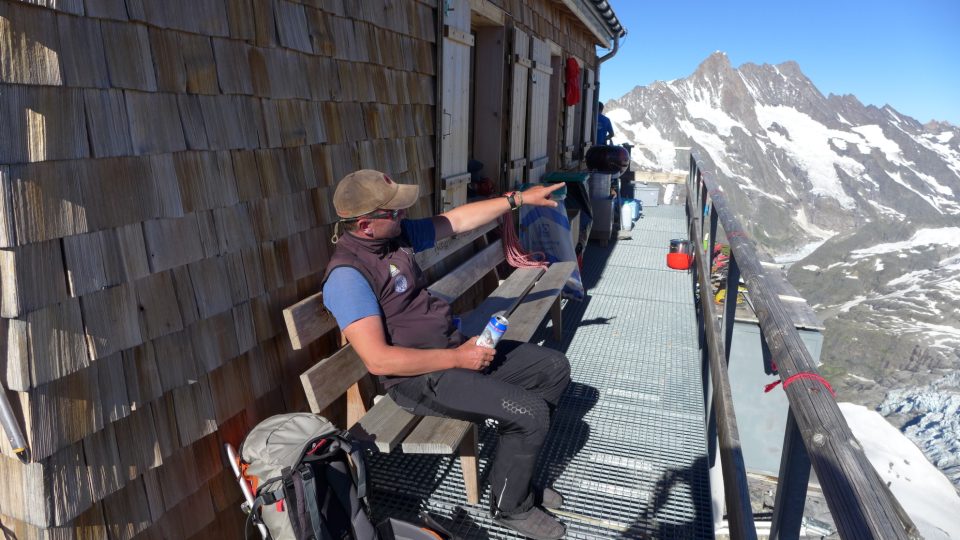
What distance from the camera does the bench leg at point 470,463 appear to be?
8.71 ft

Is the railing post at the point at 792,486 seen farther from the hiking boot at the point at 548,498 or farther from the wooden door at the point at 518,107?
the wooden door at the point at 518,107

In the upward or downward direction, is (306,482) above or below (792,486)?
below

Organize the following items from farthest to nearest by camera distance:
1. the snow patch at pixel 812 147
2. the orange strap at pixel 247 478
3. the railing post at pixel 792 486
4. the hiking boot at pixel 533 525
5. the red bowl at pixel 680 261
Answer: the snow patch at pixel 812 147, the red bowl at pixel 680 261, the hiking boot at pixel 533 525, the orange strap at pixel 247 478, the railing post at pixel 792 486

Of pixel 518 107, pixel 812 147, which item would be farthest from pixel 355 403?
pixel 812 147

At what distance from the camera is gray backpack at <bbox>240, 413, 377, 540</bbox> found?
1.88 m

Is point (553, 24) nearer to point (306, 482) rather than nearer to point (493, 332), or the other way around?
point (493, 332)

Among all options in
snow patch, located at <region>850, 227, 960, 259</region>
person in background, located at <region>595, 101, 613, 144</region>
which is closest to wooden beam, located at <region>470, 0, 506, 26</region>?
person in background, located at <region>595, 101, 613, 144</region>

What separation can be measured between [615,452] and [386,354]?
1583mm

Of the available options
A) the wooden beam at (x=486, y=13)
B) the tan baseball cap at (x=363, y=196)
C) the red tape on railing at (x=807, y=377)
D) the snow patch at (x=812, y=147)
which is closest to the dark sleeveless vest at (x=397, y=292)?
the tan baseball cap at (x=363, y=196)

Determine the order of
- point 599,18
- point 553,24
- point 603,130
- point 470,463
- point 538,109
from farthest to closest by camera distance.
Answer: point 603,130 → point 599,18 → point 553,24 → point 538,109 → point 470,463

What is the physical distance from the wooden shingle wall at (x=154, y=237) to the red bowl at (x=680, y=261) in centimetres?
524

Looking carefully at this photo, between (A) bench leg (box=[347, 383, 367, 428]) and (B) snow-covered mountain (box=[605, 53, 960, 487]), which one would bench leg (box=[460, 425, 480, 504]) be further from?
(B) snow-covered mountain (box=[605, 53, 960, 487])

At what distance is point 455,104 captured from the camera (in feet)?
14.3

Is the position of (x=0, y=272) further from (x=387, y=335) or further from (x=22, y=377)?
(x=387, y=335)
